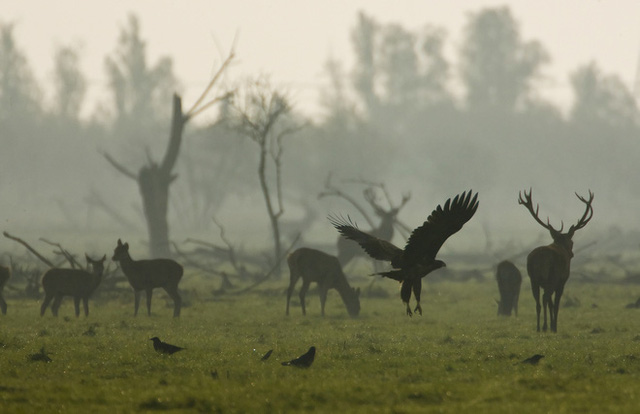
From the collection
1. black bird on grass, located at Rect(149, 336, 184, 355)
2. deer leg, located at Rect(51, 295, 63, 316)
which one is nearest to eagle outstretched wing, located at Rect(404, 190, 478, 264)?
black bird on grass, located at Rect(149, 336, 184, 355)

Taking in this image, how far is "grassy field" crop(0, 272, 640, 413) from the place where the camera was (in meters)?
9.95

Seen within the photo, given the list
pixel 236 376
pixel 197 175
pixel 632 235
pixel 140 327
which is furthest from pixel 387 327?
pixel 197 175

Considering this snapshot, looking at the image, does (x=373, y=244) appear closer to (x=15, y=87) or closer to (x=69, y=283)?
(x=69, y=283)

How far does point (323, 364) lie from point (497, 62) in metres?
112

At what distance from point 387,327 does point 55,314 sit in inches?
275

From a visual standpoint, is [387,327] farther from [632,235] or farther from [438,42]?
[438,42]

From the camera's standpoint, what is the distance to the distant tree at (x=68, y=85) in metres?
98.8

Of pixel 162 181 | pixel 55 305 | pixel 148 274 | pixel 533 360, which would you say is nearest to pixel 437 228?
pixel 533 360

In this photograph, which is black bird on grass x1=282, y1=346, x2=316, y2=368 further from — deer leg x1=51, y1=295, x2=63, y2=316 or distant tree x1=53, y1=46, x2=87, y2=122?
distant tree x1=53, y1=46, x2=87, y2=122

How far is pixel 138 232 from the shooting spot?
6831 cm

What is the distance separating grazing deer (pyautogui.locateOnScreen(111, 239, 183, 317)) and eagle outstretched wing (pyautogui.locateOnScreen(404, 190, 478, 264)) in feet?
28.2

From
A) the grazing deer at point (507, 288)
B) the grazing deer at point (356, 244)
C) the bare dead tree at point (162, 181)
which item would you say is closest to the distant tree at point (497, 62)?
the bare dead tree at point (162, 181)

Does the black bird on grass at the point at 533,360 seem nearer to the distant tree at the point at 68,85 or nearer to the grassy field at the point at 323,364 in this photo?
the grassy field at the point at 323,364

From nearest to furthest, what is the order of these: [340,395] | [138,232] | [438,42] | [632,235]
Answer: [340,395], [632,235], [138,232], [438,42]
